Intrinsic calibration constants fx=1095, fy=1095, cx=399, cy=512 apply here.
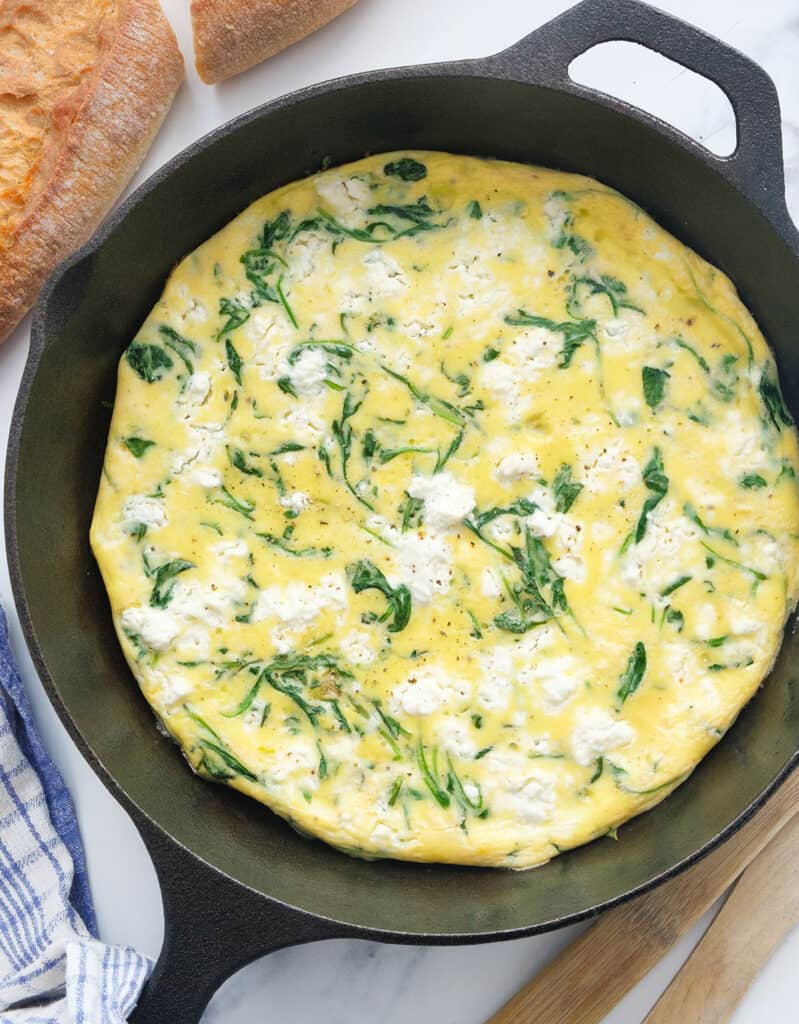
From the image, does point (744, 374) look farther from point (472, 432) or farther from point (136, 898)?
point (136, 898)

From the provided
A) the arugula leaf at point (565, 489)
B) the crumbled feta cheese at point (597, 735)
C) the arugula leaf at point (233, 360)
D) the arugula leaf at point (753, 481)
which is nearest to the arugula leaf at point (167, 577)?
the arugula leaf at point (233, 360)

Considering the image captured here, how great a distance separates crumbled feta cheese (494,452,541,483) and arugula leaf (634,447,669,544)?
27 centimetres

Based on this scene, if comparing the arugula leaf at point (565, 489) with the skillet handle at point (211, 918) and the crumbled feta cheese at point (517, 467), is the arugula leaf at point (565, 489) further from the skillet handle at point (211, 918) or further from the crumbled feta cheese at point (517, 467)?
the skillet handle at point (211, 918)

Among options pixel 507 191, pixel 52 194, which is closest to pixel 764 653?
pixel 507 191

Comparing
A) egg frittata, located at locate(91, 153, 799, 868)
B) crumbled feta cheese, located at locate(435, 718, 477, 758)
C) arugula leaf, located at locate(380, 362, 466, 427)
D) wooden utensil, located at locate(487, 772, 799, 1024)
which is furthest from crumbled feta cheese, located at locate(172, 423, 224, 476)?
wooden utensil, located at locate(487, 772, 799, 1024)

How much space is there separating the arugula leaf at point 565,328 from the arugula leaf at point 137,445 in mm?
979

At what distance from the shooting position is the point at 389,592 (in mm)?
2771

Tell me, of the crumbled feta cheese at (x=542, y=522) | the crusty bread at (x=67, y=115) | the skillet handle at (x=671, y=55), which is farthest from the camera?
the crusty bread at (x=67, y=115)

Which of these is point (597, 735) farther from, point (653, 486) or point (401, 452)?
point (401, 452)

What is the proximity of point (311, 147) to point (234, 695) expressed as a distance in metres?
1.43

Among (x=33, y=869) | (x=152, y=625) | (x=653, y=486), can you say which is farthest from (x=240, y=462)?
(x=33, y=869)

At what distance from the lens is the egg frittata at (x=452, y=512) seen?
2.75 m

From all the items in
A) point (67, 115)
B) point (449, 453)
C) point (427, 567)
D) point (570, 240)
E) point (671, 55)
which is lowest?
point (427, 567)

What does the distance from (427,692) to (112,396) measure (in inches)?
45.0
